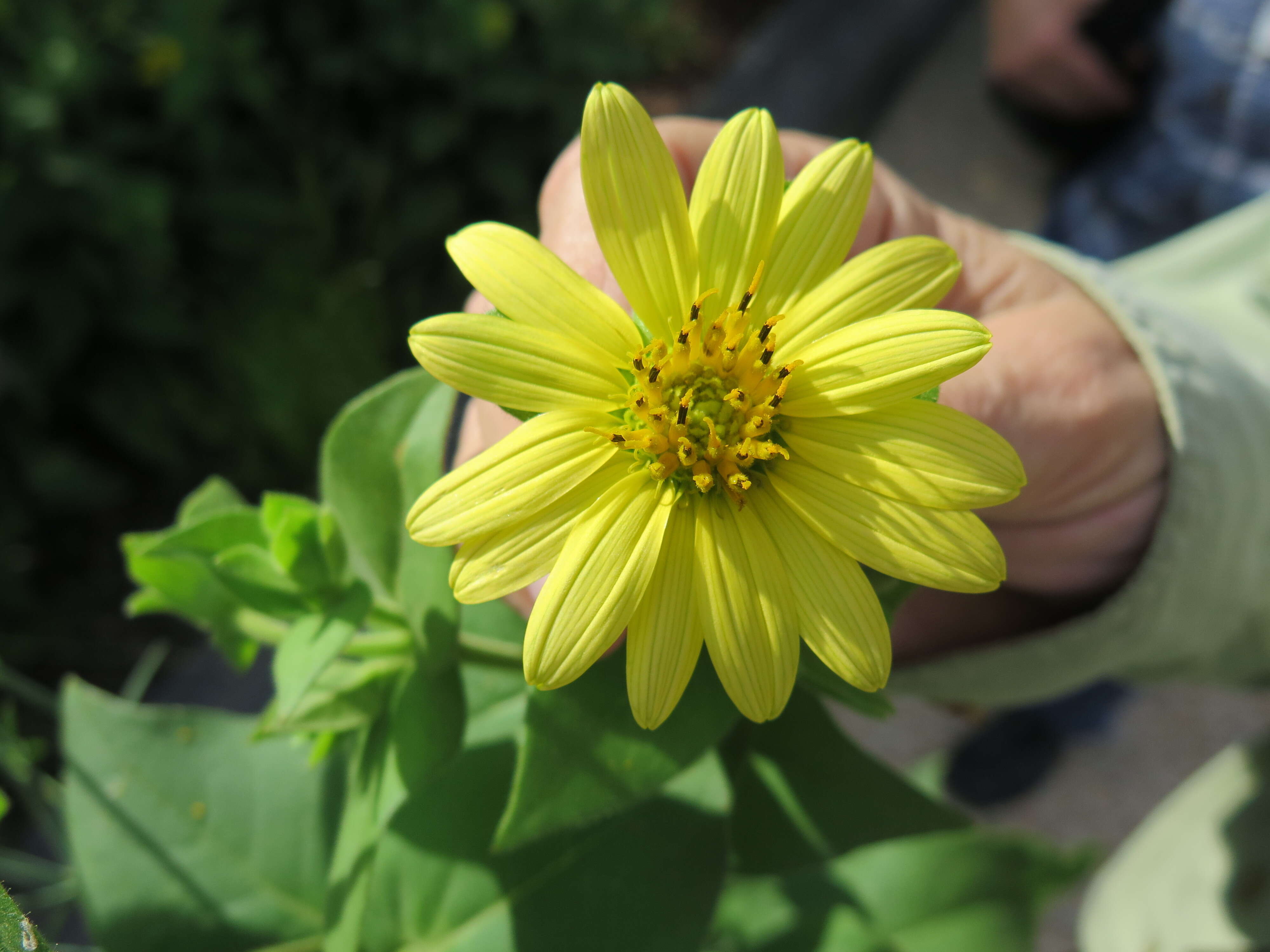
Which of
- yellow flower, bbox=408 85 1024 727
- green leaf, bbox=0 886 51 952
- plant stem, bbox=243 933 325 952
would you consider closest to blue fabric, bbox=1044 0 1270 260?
yellow flower, bbox=408 85 1024 727

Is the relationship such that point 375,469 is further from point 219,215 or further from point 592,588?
point 219,215

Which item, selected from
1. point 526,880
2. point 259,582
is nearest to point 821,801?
point 526,880

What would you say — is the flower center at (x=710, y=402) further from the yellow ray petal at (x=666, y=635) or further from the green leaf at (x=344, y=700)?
the green leaf at (x=344, y=700)

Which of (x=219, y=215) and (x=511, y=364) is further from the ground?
(x=219, y=215)

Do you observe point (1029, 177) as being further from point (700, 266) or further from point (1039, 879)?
Answer: point (700, 266)

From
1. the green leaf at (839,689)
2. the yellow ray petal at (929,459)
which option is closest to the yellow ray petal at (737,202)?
the yellow ray petal at (929,459)
